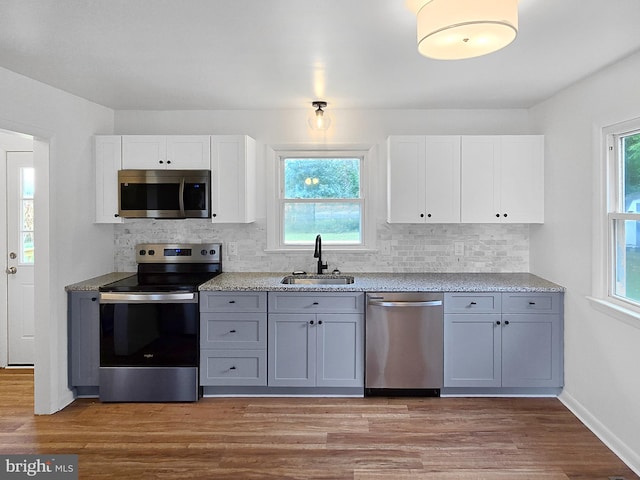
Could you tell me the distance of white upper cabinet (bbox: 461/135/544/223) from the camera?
3857 millimetres

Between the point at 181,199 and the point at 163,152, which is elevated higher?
the point at 163,152

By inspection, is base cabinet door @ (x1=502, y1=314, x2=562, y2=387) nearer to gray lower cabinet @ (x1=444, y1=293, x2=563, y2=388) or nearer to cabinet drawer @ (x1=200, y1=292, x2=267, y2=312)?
gray lower cabinet @ (x1=444, y1=293, x2=563, y2=388)

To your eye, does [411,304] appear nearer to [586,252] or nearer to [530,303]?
[530,303]

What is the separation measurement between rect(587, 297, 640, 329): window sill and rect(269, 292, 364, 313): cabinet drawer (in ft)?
5.20

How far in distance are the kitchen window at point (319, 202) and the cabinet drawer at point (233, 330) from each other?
90 centimetres

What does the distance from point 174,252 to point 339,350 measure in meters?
1.76

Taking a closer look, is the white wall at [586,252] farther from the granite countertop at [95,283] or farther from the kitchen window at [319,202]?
the granite countertop at [95,283]

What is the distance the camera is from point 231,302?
357 centimetres

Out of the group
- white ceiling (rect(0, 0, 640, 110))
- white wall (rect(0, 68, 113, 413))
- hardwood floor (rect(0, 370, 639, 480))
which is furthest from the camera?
white wall (rect(0, 68, 113, 413))

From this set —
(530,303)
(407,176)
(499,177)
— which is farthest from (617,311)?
(407,176)

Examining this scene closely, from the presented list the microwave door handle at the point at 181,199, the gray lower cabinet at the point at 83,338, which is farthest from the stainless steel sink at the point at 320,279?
the gray lower cabinet at the point at 83,338

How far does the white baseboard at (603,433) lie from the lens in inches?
104

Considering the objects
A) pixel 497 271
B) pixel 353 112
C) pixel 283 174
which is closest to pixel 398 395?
pixel 497 271

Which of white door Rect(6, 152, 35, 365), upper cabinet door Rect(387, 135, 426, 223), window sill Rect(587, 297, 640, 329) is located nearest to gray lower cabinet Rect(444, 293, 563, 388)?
window sill Rect(587, 297, 640, 329)
